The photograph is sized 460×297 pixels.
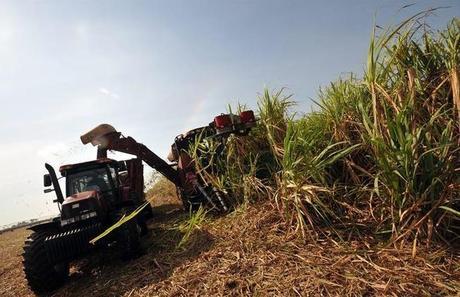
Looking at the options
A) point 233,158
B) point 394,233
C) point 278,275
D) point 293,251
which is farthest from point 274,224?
point 233,158

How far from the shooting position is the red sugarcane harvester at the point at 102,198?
536cm

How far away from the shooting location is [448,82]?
3.79 metres

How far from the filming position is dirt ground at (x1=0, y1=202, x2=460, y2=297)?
9.60ft

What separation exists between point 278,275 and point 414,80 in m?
2.28

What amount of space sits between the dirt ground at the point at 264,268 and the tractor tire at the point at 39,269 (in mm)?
176

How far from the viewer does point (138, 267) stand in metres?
4.89

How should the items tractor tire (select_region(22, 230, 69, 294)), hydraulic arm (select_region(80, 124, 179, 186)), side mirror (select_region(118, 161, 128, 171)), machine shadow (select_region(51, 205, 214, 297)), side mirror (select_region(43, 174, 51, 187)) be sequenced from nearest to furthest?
machine shadow (select_region(51, 205, 214, 297)) < tractor tire (select_region(22, 230, 69, 294)) < side mirror (select_region(43, 174, 51, 187)) < hydraulic arm (select_region(80, 124, 179, 186)) < side mirror (select_region(118, 161, 128, 171))

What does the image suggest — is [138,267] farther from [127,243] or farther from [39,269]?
[39,269]

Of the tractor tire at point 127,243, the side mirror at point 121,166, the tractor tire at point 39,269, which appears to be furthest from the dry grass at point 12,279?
the side mirror at point 121,166

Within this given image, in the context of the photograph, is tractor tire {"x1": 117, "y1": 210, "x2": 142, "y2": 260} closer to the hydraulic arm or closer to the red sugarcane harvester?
the red sugarcane harvester

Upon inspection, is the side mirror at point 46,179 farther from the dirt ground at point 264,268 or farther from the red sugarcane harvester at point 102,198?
the dirt ground at point 264,268

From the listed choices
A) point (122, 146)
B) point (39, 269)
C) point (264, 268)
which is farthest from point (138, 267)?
point (122, 146)

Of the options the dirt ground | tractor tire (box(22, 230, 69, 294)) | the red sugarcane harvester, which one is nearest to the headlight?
the red sugarcane harvester

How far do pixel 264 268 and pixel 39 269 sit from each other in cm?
343
